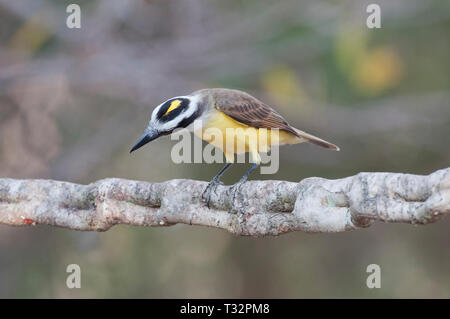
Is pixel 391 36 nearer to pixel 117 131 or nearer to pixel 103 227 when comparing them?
pixel 117 131

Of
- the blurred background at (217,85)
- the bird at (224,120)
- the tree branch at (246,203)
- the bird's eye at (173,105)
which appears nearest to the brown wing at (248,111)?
the bird at (224,120)

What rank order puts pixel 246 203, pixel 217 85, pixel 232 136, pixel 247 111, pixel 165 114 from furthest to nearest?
pixel 217 85, pixel 247 111, pixel 232 136, pixel 165 114, pixel 246 203

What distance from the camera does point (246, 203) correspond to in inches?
129

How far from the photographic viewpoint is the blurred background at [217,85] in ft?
21.2

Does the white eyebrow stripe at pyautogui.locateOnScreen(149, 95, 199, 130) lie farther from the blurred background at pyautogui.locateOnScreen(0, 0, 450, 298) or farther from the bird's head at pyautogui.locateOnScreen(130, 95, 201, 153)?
the blurred background at pyautogui.locateOnScreen(0, 0, 450, 298)

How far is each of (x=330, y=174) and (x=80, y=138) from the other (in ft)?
9.01

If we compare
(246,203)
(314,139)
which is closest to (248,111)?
(314,139)

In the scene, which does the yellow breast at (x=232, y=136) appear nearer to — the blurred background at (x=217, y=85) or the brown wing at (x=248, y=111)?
the brown wing at (x=248, y=111)

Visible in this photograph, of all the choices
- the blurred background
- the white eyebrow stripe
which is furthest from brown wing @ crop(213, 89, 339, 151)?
the blurred background

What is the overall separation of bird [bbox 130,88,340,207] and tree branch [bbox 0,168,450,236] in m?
0.71

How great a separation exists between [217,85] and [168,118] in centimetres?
206

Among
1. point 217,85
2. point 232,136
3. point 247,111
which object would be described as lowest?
point 232,136

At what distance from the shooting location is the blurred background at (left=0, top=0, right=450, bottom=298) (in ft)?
21.2

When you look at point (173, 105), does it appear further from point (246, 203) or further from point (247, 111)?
point (246, 203)
